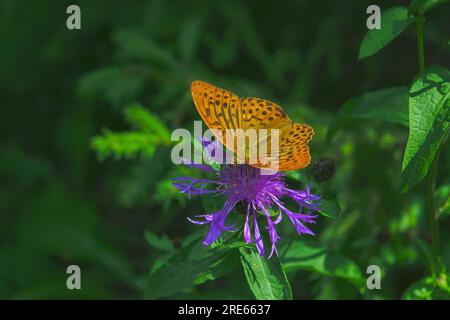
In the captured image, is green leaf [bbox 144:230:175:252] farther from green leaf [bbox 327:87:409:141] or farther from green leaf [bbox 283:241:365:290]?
green leaf [bbox 327:87:409:141]

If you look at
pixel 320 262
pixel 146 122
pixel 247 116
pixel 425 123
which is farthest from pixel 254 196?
pixel 146 122

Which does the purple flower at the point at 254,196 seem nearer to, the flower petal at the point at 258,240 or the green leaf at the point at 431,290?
the flower petal at the point at 258,240

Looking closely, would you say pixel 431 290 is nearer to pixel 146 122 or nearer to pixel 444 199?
pixel 444 199

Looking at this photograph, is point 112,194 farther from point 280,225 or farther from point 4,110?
point 280,225

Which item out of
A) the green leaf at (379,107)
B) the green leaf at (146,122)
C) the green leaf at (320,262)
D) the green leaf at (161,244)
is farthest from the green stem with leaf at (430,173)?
the green leaf at (146,122)

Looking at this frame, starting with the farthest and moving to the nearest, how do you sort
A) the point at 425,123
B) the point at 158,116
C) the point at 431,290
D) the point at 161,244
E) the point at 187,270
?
the point at 158,116, the point at 161,244, the point at 431,290, the point at 187,270, the point at 425,123
